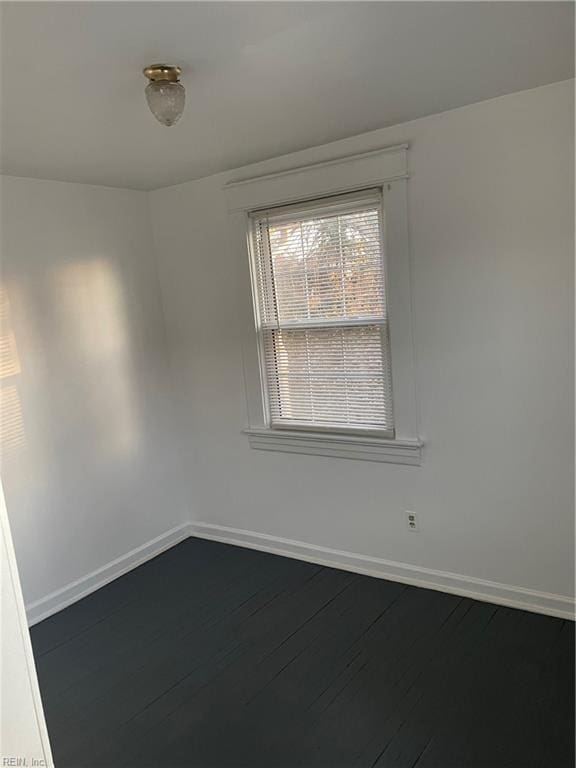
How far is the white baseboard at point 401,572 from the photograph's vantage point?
9.02 feet

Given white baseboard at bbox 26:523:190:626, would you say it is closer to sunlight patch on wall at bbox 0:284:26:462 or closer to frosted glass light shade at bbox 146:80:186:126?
sunlight patch on wall at bbox 0:284:26:462

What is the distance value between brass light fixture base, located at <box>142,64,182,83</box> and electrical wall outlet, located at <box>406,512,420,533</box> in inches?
93.6

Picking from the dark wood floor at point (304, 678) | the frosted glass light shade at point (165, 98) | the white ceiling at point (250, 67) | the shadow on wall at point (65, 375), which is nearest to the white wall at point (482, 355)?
the white ceiling at point (250, 67)

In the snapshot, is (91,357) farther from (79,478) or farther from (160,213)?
(160,213)

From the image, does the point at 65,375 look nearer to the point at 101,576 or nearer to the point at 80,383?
the point at 80,383

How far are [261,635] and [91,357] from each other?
1868 millimetres

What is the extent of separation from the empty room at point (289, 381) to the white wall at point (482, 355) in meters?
0.01

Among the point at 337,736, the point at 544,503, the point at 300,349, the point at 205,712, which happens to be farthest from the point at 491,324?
the point at 205,712

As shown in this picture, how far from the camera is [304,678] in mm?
2465

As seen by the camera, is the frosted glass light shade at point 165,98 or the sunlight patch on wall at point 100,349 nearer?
the frosted glass light shade at point 165,98

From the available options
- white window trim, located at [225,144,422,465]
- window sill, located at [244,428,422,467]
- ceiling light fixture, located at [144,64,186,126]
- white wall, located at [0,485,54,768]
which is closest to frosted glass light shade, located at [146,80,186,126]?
ceiling light fixture, located at [144,64,186,126]

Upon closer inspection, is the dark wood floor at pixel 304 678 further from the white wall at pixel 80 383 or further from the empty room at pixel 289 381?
the white wall at pixel 80 383

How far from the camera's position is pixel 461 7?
159 cm

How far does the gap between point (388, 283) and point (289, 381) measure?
0.89 meters
